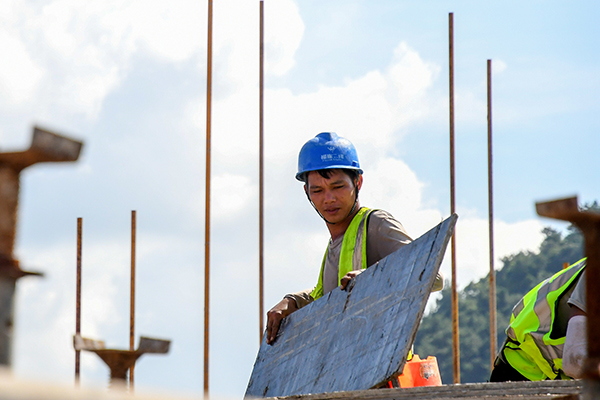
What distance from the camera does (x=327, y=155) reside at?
15.5ft

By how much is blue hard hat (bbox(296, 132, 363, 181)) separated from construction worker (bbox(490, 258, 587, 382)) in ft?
4.16

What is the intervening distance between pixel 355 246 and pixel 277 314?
0.76m

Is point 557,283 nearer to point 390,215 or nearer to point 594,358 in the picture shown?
point 390,215

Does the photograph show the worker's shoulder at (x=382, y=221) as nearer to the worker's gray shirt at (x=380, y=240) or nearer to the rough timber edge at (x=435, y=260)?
the worker's gray shirt at (x=380, y=240)

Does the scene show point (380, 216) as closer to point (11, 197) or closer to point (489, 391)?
point (489, 391)

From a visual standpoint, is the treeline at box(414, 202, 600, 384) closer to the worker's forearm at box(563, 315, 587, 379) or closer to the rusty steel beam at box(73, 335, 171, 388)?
the worker's forearm at box(563, 315, 587, 379)

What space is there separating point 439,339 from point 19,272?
53.1m

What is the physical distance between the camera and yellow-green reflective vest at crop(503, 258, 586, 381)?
3.83 m

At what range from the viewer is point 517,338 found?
13.2 ft

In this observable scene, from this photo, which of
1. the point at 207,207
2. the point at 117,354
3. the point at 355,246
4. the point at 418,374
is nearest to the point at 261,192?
the point at 207,207

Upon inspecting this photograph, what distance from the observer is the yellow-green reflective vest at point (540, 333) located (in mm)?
3832

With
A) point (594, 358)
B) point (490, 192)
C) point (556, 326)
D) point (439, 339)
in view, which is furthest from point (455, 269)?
point (439, 339)

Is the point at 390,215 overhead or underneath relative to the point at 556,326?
overhead

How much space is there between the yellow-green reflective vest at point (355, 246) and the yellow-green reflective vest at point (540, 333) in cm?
84
